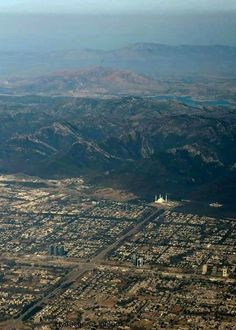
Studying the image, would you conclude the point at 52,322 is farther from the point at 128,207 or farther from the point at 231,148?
the point at 231,148

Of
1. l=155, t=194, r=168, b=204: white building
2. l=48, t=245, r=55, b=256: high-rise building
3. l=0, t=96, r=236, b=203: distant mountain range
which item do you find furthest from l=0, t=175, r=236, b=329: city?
l=0, t=96, r=236, b=203: distant mountain range

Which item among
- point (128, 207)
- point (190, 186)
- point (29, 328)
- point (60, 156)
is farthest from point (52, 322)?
point (60, 156)

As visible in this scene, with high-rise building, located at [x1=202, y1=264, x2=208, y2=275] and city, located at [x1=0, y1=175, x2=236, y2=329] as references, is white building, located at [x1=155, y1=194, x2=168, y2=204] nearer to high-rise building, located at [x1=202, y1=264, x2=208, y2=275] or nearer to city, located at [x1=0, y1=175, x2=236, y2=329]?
city, located at [x1=0, y1=175, x2=236, y2=329]

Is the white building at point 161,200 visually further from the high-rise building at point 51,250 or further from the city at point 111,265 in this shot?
the high-rise building at point 51,250

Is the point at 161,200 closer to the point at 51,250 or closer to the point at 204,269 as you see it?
the point at 51,250

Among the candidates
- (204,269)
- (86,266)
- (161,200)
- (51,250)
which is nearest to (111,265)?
(86,266)

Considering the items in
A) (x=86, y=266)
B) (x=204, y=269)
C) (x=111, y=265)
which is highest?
(x=204, y=269)

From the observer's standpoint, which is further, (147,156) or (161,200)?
(147,156)

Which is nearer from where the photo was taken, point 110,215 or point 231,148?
point 110,215

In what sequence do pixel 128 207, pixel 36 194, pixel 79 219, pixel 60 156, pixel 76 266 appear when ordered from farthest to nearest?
pixel 60 156, pixel 36 194, pixel 128 207, pixel 79 219, pixel 76 266

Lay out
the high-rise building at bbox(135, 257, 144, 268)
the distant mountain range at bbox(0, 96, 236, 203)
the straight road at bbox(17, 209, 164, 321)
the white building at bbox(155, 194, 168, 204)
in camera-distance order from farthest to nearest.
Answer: the distant mountain range at bbox(0, 96, 236, 203), the white building at bbox(155, 194, 168, 204), the high-rise building at bbox(135, 257, 144, 268), the straight road at bbox(17, 209, 164, 321)

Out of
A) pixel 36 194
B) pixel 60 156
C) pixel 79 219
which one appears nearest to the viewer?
pixel 79 219
